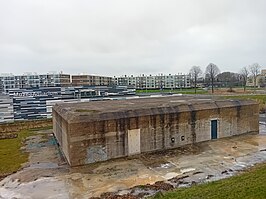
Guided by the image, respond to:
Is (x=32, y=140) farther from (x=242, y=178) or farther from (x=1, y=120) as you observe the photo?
(x=242, y=178)

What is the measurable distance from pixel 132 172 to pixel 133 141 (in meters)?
3.23

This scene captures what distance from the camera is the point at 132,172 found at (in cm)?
1402

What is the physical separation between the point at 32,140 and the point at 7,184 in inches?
427

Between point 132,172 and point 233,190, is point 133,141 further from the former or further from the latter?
point 233,190

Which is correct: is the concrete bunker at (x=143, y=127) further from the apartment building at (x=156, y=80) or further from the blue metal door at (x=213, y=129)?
the apartment building at (x=156, y=80)

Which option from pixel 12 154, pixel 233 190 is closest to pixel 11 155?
pixel 12 154

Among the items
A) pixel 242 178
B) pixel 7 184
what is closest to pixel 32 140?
pixel 7 184

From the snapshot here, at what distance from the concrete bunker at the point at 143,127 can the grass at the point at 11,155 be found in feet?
9.64

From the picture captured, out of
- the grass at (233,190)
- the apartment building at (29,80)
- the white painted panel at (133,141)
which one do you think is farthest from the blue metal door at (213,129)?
the apartment building at (29,80)

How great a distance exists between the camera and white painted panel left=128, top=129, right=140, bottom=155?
1694 cm

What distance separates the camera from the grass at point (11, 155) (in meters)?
16.0

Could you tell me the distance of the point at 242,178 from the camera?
1066 centimetres

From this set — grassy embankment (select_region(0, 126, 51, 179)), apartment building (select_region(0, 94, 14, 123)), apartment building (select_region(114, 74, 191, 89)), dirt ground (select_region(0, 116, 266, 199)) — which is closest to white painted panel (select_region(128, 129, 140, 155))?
dirt ground (select_region(0, 116, 266, 199))

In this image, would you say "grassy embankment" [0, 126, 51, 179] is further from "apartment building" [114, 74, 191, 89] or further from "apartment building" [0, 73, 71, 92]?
"apartment building" [114, 74, 191, 89]
